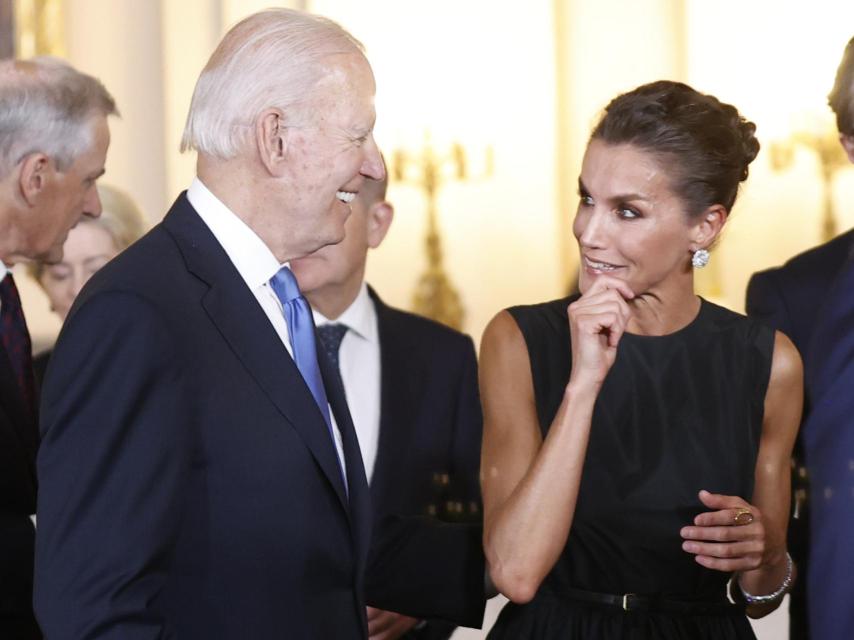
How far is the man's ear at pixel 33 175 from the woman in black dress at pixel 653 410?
0.87 meters

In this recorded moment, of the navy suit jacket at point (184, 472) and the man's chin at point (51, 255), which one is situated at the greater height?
the man's chin at point (51, 255)

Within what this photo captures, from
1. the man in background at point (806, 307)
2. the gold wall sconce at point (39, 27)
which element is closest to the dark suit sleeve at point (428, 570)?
the man in background at point (806, 307)

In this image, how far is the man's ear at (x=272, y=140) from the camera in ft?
6.12

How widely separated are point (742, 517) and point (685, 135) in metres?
0.64

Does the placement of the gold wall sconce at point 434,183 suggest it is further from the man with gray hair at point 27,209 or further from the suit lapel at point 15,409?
the suit lapel at point 15,409

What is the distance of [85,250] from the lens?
11.6 feet

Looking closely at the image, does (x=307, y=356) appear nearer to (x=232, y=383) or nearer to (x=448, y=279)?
(x=232, y=383)

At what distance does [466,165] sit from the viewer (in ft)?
20.1

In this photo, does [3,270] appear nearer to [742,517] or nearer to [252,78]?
[252,78]

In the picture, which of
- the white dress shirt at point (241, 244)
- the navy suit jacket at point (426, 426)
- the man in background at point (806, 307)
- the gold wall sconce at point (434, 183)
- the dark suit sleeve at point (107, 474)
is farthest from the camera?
the gold wall sconce at point (434, 183)

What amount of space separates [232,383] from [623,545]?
0.88 m

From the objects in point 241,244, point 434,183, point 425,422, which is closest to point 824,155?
point 434,183

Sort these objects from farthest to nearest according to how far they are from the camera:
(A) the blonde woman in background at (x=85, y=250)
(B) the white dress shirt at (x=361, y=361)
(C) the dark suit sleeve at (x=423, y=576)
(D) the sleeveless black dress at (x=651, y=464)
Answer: (A) the blonde woman in background at (x=85, y=250) < (B) the white dress shirt at (x=361, y=361) < (D) the sleeveless black dress at (x=651, y=464) < (C) the dark suit sleeve at (x=423, y=576)

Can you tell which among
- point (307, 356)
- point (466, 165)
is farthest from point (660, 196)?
point (466, 165)
